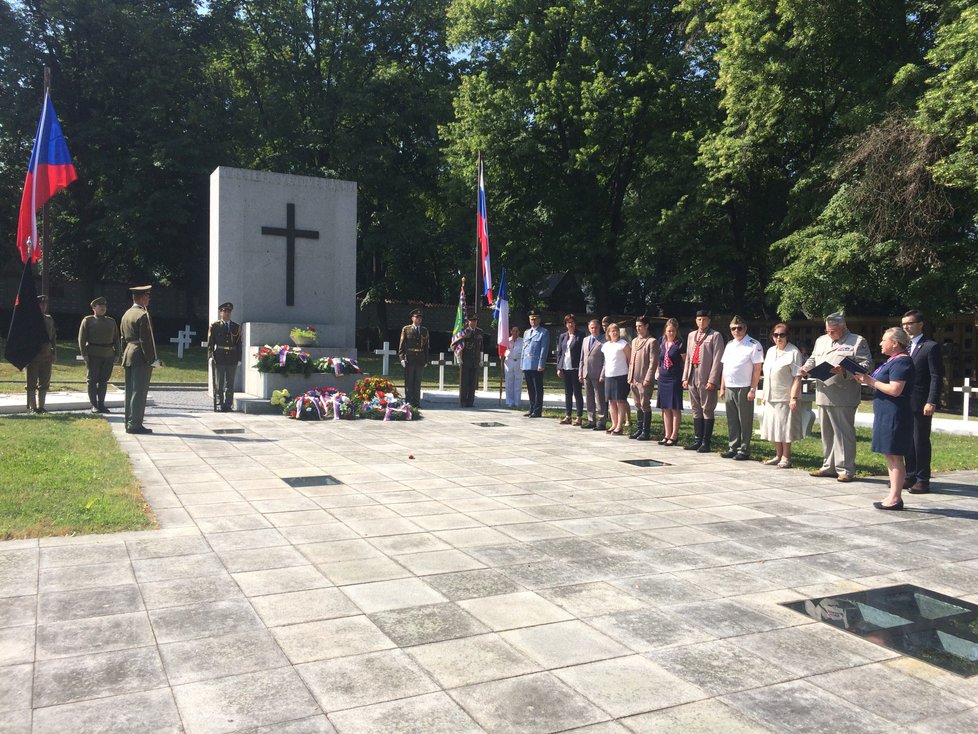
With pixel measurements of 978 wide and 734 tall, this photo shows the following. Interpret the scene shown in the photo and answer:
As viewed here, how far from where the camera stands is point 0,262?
100 feet

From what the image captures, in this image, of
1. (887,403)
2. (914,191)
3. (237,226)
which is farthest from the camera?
(914,191)

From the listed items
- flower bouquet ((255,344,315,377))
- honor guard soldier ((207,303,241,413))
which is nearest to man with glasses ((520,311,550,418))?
flower bouquet ((255,344,315,377))

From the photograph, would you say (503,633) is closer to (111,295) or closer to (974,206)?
(974,206)

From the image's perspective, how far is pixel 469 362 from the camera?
1722cm

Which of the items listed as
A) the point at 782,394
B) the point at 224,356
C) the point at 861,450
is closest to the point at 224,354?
the point at 224,356

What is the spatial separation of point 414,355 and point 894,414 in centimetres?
1013

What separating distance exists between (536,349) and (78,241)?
1000 inches

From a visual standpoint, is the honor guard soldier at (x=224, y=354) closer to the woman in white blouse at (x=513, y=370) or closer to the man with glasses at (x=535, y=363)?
the man with glasses at (x=535, y=363)

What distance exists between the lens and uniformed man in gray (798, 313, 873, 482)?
8492 mm

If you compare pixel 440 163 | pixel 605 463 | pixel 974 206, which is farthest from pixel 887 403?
pixel 440 163

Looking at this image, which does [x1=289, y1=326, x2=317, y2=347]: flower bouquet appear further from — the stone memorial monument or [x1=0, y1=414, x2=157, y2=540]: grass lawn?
[x1=0, y1=414, x2=157, y2=540]: grass lawn

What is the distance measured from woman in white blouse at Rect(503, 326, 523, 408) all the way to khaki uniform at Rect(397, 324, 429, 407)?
2.28 m

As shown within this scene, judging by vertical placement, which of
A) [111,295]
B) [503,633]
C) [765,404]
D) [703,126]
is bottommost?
[503,633]

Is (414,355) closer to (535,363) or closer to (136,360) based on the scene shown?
(535,363)
